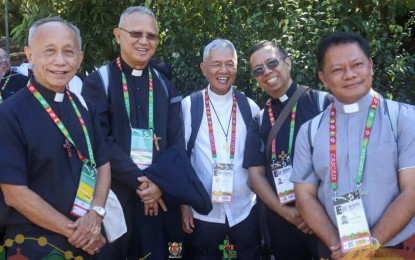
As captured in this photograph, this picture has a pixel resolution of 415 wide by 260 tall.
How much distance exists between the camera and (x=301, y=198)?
11.7ft

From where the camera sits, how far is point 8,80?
5.53m

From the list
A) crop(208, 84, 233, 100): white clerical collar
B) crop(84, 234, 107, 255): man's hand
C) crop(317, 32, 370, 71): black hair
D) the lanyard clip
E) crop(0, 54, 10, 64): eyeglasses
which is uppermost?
crop(0, 54, 10, 64): eyeglasses

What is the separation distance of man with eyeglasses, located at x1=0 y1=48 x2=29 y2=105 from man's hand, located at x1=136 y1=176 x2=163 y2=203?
5.71 feet

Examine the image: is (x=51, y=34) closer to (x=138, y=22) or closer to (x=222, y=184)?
(x=138, y=22)

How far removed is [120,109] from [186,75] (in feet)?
5.93

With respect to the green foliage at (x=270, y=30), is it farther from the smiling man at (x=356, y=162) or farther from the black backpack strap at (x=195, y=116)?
the smiling man at (x=356, y=162)

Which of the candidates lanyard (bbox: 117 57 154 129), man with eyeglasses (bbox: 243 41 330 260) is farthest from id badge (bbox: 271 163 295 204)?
lanyard (bbox: 117 57 154 129)

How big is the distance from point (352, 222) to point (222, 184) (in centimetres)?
→ 145

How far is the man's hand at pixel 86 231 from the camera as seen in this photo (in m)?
3.28

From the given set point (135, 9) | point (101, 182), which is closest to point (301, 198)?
point (101, 182)

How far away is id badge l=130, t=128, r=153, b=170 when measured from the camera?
428cm

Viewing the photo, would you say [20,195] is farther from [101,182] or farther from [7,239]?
[101,182]

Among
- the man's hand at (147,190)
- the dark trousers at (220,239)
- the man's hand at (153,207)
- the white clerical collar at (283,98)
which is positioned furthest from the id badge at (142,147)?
the white clerical collar at (283,98)

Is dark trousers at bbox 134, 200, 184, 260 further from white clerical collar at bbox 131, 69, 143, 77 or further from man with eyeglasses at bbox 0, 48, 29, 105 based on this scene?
man with eyeglasses at bbox 0, 48, 29, 105
